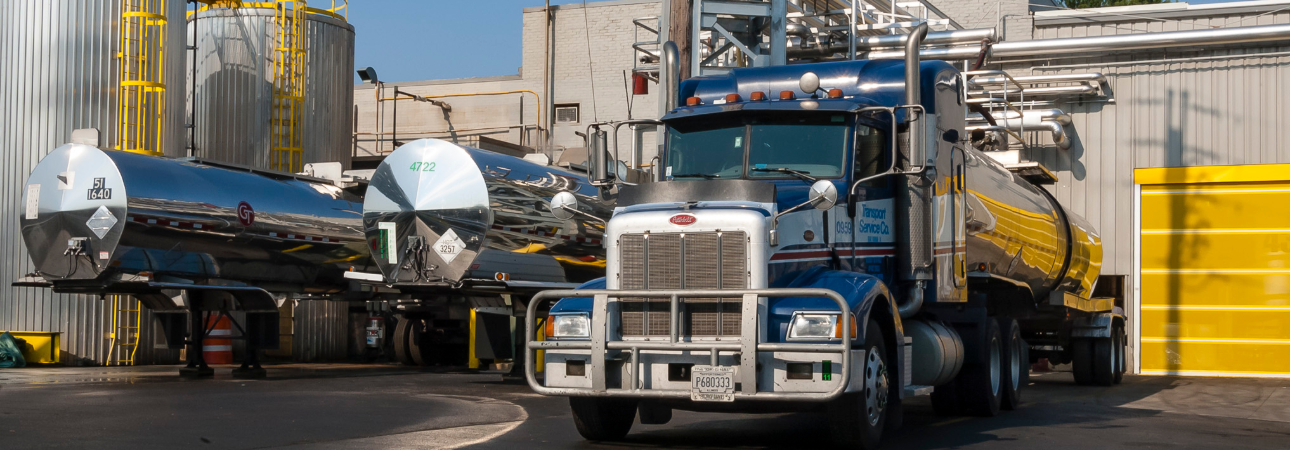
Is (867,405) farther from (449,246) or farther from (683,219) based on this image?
(449,246)

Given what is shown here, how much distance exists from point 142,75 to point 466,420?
46.7ft

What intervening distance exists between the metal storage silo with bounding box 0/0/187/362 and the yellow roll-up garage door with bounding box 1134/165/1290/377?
18170 millimetres

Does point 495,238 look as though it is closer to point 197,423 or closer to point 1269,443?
point 197,423

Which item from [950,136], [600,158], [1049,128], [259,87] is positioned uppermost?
[259,87]

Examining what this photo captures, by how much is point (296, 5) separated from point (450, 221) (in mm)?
11094

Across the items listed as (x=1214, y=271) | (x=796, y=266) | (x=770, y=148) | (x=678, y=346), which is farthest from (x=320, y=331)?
(x=678, y=346)

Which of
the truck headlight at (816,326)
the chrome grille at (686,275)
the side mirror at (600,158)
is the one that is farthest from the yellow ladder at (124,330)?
the truck headlight at (816,326)

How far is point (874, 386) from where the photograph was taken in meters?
9.26

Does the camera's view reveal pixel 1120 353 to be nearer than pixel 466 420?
No

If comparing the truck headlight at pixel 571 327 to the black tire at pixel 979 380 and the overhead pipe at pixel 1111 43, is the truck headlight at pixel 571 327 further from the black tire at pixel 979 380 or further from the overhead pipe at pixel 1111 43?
the overhead pipe at pixel 1111 43

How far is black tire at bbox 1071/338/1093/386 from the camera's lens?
19.6m

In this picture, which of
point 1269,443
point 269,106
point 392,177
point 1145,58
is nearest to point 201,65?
point 269,106

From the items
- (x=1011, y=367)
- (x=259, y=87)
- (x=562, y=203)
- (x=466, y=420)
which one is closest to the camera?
(x=562, y=203)

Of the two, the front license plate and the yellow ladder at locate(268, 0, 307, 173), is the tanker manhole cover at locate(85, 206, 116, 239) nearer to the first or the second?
the yellow ladder at locate(268, 0, 307, 173)
